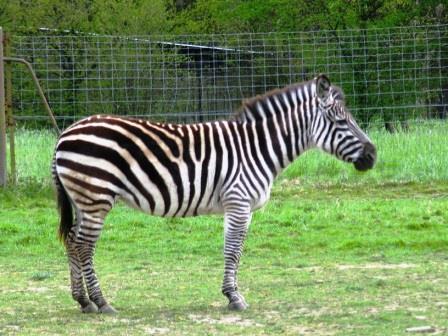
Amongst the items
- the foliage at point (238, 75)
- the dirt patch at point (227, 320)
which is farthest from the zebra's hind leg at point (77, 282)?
the foliage at point (238, 75)

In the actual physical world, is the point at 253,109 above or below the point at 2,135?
above

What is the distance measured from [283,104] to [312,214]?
4.65 meters

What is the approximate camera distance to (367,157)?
845 cm

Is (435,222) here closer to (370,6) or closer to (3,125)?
(3,125)

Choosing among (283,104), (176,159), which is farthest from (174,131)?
(283,104)

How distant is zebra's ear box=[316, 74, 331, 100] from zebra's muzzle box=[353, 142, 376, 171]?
54cm

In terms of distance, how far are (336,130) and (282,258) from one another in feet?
8.41

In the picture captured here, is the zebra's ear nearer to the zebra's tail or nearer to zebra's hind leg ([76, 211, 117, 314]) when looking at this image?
zebra's hind leg ([76, 211, 117, 314])

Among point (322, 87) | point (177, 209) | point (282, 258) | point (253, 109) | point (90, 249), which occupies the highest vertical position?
point (322, 87)

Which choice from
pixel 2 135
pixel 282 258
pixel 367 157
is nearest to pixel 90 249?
pixel 367 157

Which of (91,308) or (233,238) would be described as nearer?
(91,308)

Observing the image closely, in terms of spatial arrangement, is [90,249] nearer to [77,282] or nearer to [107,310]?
[77,282]

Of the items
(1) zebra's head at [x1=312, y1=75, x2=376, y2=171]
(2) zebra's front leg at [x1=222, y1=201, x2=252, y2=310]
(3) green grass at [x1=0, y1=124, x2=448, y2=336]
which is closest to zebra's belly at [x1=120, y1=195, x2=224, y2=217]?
(2) zebra's front leg at [x1=222, y1=201, x2=252, y2=310]

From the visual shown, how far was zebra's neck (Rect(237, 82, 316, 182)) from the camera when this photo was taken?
8.28 m
